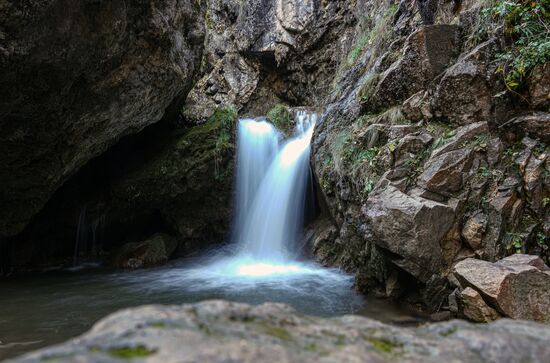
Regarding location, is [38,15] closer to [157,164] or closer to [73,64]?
[73,64]

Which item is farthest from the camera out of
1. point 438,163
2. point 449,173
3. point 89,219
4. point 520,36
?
point 89,219

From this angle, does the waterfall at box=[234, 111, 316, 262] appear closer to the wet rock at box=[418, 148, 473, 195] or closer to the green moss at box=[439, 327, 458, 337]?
the wet rock at box=[418, 148, 473, 195]

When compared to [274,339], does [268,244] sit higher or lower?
lower

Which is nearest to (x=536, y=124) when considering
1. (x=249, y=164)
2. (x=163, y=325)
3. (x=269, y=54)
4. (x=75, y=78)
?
(x=163, y=325)

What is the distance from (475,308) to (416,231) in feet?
4.08

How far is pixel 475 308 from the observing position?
3932 mm

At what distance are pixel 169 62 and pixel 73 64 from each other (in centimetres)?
236

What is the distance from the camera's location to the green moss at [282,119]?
12845 mm

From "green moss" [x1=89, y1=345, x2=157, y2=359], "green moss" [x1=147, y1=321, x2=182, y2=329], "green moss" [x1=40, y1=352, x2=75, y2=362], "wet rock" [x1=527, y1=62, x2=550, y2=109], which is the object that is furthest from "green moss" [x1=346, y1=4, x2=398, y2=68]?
"green moss" [x1=40, y1=352, x2=75, y2=362]

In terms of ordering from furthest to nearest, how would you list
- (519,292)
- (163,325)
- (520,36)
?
1. (520,36)
2. (519,292)
3. (163,325)

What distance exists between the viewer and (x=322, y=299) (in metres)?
5.98

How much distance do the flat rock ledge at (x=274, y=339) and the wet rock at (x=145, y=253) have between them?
921 cm

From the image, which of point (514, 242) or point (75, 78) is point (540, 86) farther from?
point (75, 78)

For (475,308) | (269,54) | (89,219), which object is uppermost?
(269,54)
